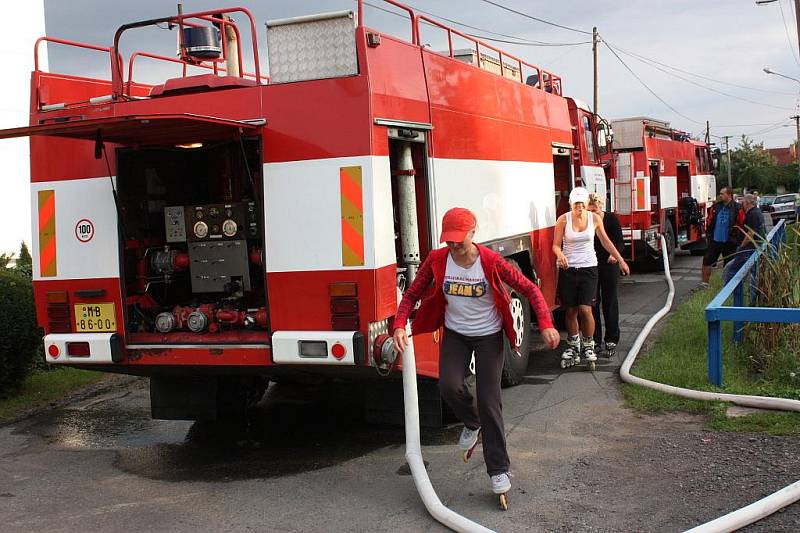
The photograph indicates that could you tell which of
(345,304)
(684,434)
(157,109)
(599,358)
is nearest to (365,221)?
(345,304)

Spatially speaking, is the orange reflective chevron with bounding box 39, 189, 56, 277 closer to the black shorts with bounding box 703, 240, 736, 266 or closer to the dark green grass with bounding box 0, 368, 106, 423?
the dark green grass with bounding box 0, 368, 106, 423

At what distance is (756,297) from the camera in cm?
902

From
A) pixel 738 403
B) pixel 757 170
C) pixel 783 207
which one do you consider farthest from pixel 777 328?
pixel 757 170

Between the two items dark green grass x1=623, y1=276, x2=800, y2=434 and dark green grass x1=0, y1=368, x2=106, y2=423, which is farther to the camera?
dark green grass x1=0, y1=368, x2=106, y2=423

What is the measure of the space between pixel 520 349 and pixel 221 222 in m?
3.41

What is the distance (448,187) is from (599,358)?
11.5ft

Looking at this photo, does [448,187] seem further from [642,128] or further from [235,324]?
[642,128]

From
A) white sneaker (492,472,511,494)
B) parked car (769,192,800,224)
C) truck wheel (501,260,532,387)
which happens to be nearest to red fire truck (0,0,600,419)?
truck wheel (501,260,532,387)

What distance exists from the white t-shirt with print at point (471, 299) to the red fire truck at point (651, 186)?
12070 millimetres

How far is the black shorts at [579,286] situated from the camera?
344 inches

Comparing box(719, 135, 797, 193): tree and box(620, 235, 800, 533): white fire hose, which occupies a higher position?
Answer: box(719, 135, 797, 193): tree

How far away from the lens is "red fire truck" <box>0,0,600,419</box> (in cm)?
564

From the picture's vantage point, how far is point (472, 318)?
534 centimetres

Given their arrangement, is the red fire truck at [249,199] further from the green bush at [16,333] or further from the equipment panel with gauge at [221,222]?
the green bush at [16,333]
